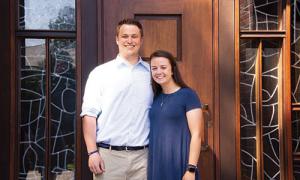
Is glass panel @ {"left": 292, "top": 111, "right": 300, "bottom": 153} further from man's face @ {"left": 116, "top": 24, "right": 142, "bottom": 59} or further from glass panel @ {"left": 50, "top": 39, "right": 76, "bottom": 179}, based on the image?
glass panel @ {"left": 50, "top": 39, "right": 76, "bottom": 179}

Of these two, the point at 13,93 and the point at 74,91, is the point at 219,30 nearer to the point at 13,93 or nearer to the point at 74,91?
the point at 74,91

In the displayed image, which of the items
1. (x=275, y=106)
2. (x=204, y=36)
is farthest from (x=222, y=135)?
(x=204, y=36)

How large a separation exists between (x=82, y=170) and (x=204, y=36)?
110 centimetres

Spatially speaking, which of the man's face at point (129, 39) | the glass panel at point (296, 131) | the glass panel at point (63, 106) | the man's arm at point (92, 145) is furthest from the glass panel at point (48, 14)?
the glass panel at point (296, 131)

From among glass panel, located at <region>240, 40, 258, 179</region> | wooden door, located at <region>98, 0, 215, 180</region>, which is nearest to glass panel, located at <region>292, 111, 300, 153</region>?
glass panel, located at <region>240, 40, 258, 179</region>

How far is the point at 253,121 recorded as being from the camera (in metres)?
2.70

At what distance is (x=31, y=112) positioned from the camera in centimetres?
259

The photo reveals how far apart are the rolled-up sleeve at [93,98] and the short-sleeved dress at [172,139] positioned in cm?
A: 31

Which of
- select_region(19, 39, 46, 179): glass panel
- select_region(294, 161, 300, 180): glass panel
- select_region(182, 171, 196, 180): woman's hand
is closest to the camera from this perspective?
select_region(182, 171, 196, 180): woman's hand

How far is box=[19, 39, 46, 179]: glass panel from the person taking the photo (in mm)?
2584

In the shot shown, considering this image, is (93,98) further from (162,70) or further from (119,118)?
(162,70)

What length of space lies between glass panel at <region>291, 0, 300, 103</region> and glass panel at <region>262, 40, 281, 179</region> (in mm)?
101

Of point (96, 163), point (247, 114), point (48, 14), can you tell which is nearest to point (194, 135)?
point (96, 163)

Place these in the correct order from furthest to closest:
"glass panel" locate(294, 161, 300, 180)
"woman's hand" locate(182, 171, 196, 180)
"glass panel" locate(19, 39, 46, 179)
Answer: "glass panel" locate(294, 161, 300, 180) → "glass panel" locate(19, 39, 46, 179) → "woman's hand" locate(182, 171, 196, 180)
